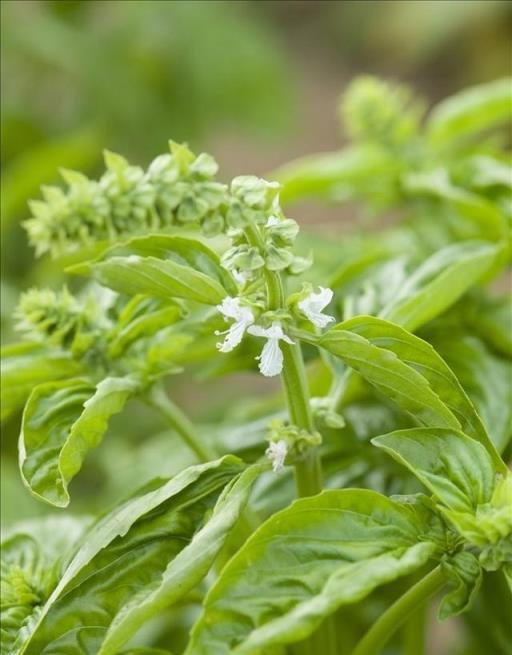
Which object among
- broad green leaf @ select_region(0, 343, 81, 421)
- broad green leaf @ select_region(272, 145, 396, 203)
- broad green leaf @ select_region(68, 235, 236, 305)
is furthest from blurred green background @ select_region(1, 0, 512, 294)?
broad green leaf @ select_region(68, 235, 236, 305)

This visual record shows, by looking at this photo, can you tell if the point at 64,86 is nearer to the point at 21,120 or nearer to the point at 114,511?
the point at 21,120

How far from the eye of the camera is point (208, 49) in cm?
200

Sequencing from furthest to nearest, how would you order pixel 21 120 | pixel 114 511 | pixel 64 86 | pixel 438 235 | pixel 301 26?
pixel 301 26 < pixel 64 86 < pixel 21 120 < pixel 438 235 < pixel 114 511

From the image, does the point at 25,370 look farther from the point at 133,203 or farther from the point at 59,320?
the point at 133,203

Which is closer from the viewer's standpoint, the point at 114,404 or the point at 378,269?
the point at 114,404

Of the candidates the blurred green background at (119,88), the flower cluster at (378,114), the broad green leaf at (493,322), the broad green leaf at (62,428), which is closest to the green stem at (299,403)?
the broad green leaf at (62,428)

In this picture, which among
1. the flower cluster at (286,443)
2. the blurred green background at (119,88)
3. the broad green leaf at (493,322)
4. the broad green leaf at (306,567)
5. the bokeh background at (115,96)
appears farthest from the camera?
the blurred green background at (119,88)

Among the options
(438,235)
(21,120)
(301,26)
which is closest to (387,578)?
(438,235)

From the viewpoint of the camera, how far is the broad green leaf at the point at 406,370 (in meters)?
0.54

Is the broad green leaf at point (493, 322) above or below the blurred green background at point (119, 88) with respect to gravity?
below

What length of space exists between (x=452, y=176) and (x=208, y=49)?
1095mm

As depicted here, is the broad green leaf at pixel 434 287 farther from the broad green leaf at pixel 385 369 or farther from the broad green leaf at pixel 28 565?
the broad green leaf at pixel 28 565

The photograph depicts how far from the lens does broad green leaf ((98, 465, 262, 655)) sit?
1.64ft

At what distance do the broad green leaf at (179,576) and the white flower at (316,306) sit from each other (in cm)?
10
